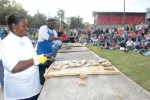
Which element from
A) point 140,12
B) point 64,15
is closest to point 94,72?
point 140,12

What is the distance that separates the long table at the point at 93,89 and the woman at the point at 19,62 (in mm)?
196

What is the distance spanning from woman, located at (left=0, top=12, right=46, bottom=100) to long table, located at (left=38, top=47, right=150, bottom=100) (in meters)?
0.20

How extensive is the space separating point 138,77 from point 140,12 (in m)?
40.1

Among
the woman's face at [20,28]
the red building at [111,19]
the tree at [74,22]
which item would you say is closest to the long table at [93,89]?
the woman's face at [20,28]

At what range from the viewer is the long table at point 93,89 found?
111 inches

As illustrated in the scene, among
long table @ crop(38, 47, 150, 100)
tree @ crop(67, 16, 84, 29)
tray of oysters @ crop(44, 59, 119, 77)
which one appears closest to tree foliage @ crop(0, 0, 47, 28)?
tree @ crop(67, 16, 84, 29)

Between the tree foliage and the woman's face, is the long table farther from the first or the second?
the tree foliage

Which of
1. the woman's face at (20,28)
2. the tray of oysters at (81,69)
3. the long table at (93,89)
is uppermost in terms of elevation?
the woman's face at (20,28)

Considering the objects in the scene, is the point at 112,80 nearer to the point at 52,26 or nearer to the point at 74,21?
the point at 52,26

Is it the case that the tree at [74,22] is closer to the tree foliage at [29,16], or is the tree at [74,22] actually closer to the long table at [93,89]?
the tree foliage at [29,16]

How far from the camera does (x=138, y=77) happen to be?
8.21 meters

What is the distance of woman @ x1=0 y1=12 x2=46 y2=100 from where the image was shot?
2.93 m

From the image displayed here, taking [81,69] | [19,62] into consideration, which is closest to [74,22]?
[81,69]

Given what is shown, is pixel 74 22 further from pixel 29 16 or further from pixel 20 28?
pixel 20 28
